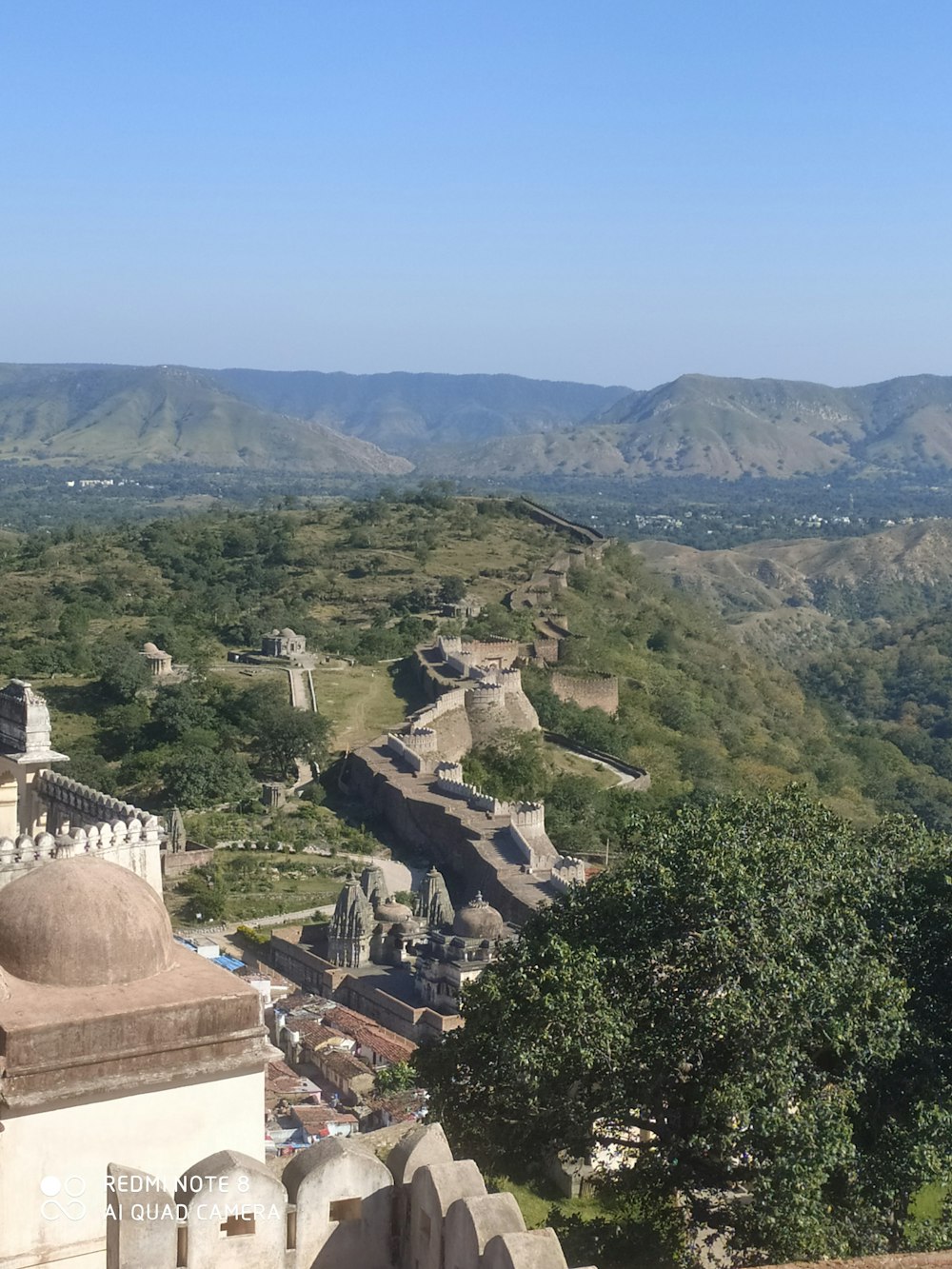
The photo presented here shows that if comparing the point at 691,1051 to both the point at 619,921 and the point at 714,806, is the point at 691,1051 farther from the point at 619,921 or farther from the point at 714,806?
the point at 714,806

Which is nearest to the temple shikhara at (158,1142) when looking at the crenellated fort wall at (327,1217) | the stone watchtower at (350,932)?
the crenellated fort wall at (327,1217)

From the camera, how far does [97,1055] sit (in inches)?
296

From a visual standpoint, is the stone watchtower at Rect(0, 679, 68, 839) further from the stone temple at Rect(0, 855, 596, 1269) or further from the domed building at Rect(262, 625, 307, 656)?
the domed building at Rect(262, 625, 307, 656)

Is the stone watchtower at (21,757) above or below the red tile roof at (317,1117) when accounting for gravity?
above

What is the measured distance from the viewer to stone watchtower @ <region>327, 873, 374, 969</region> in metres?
24.8

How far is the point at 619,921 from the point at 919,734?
5104 cm

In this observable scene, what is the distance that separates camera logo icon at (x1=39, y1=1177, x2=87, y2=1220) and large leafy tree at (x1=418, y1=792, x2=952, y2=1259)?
4850mm

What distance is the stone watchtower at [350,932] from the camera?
24.8 m

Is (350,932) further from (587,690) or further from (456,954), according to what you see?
(587,690)

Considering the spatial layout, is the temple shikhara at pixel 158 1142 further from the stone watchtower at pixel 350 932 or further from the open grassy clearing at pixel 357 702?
the open grassy clearing at pixel 357 702

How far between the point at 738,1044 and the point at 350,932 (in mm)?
13974

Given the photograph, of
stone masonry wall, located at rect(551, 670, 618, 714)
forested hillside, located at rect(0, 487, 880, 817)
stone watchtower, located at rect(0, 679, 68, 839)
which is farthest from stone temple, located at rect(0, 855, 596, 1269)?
stone masonry wall, located at rect(551, 670, 618, 714)

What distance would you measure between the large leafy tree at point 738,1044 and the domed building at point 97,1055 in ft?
14.0

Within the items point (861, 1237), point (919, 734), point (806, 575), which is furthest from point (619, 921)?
point (806, 575)
